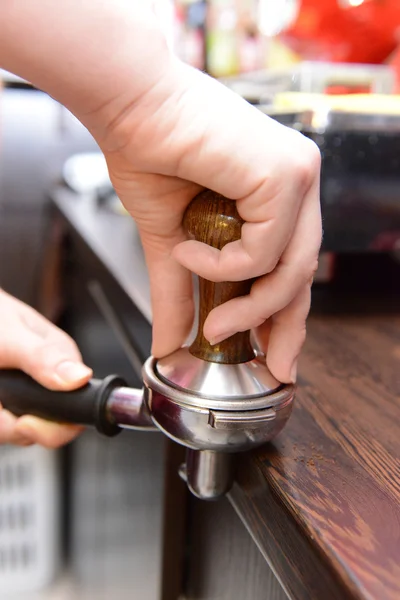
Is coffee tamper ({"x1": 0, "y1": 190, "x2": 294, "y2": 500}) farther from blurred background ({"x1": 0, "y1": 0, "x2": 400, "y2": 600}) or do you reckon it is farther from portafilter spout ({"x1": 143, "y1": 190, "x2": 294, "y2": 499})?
blurred background ({"x1": 0, "y1": 0, "x2": 400, "y2": 600})

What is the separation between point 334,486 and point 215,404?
0.26 ft

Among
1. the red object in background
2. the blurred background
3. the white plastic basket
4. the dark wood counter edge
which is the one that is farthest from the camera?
the white plastic basket

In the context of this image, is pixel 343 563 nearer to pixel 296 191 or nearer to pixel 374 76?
pixel 296 191

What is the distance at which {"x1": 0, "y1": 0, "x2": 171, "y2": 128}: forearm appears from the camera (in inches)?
10.0

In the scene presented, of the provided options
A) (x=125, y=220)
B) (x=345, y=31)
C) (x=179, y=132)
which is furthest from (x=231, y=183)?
(x=125, y=220)

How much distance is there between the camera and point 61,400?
39 centimetres

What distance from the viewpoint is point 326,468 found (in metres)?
0.32

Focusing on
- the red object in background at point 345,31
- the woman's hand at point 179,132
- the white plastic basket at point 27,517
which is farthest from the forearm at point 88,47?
the white plastic basket at point 27,517

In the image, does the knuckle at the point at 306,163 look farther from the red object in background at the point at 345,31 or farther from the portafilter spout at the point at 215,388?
the red object in background at the point at 345,31

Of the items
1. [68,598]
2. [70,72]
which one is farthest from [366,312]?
[68,598]

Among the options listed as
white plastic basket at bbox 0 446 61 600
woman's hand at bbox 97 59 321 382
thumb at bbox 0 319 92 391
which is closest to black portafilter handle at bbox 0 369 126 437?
thumb at bbox 0 319 92 391

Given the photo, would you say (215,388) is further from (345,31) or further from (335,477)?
(345,31)

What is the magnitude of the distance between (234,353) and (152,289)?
2.6 inches

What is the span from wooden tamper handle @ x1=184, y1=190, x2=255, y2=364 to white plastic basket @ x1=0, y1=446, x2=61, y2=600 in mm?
935
